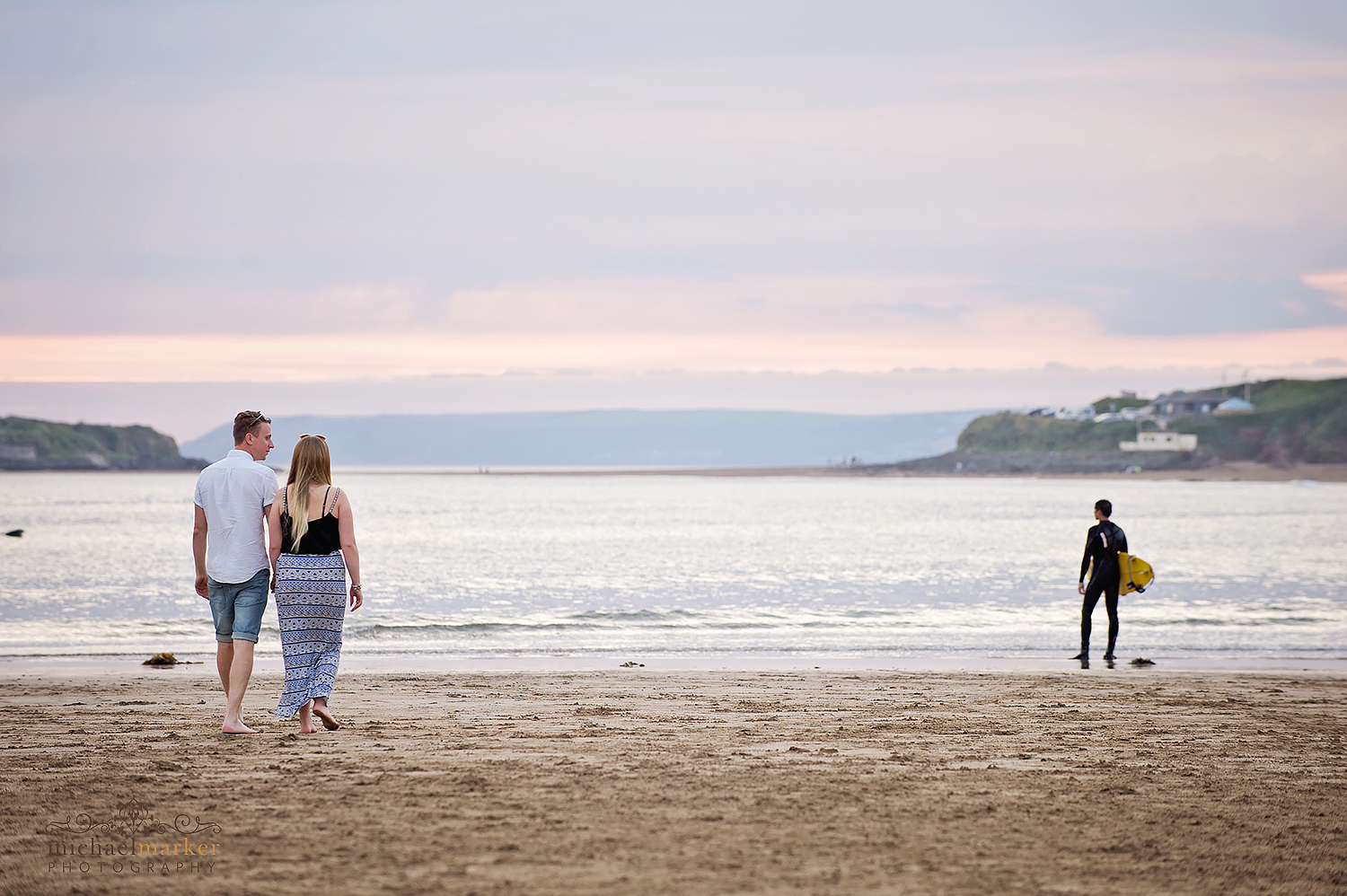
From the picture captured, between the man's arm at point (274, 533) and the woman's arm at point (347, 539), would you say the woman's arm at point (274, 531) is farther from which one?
the woman's arm at point (347, 539)

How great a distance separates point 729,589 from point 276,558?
63.8 feet

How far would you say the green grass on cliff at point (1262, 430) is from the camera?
154 metres

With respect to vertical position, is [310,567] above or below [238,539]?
below

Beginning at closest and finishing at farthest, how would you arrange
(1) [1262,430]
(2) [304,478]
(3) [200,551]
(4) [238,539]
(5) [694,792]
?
1. (5) [694,792]
2. (3) [200,551]
3. (4) [238,539]
4. (2) [304,478]
5. (1) [1262,430]

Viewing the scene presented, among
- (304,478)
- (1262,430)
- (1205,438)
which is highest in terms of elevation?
(1262,430)

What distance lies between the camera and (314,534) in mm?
7445

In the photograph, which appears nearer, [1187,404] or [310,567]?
[310,567]

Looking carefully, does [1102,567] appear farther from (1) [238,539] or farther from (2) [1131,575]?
(1) [238,539]

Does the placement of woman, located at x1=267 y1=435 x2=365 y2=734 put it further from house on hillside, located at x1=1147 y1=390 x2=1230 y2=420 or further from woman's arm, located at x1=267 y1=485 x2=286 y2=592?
house on hillside, located at x1=1147 y1=390 x2=1230 y2=420

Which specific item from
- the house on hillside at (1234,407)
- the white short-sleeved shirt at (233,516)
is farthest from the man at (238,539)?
the house on hillside at (1234,407)

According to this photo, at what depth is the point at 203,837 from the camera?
17.0 ft

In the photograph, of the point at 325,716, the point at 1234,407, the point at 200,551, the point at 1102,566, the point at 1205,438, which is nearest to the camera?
the point at 200,551

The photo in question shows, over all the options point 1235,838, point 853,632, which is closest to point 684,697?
point 1235,838

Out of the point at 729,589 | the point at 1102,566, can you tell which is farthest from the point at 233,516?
the point at 729,589
